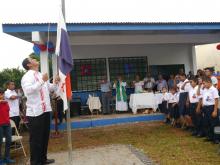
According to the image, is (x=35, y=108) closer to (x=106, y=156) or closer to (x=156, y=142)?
(x=106, y=156)

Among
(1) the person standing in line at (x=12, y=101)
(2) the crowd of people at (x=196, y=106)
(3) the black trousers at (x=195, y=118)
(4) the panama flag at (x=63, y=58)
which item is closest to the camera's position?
(4) the panama flag at (x=63, y=58)

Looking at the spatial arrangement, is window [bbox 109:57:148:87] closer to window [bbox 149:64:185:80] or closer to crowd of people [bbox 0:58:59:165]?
window [bbox 149:64:185:80]

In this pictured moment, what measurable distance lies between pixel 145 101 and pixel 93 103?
2217 millimetres

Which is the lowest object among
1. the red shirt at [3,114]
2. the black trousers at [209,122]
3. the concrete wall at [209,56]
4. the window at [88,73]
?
the black trousers at [209,122]

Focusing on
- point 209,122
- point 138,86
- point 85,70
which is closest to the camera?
point 209,122

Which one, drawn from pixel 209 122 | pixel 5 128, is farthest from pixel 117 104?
pixel 5 128

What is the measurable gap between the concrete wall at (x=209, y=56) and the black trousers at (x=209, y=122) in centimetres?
2104

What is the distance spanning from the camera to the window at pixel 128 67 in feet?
53.7

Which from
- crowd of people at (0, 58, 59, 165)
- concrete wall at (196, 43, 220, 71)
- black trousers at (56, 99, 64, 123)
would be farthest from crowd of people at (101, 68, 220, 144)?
concrete wall at (196, 43, 220, 71)

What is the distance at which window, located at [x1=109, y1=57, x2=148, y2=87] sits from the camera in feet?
53.7

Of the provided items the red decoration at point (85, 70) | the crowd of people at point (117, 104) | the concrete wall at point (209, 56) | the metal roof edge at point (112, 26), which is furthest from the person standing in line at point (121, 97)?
the concrete wall at point (209, 56)

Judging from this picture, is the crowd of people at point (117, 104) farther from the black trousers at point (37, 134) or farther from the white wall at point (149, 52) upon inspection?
the white wall at point (149, 52)

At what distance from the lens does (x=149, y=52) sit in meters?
16.9

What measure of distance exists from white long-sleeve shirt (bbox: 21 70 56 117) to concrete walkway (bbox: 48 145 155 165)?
54.4 inches
